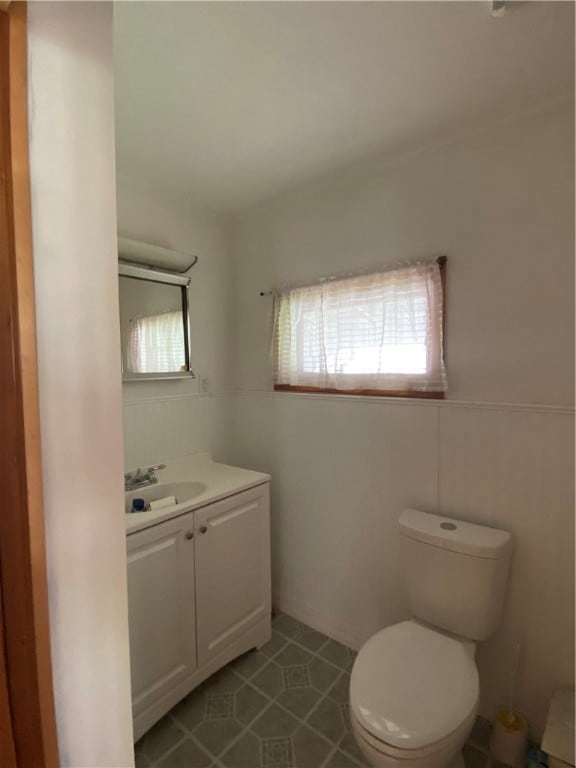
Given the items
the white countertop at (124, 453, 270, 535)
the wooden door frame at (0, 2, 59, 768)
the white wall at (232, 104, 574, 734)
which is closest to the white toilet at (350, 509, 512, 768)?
the white wall at (232, 104, 574, 734)

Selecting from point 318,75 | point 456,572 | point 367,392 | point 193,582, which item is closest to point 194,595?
point 193,582

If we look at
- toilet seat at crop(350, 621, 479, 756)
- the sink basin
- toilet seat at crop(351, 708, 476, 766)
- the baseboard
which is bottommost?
the baseboard

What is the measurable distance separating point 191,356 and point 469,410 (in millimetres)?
1484

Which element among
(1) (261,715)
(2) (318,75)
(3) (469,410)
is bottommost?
(1) (261,715)

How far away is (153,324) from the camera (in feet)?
6.32

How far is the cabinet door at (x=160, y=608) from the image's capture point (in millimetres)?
1341

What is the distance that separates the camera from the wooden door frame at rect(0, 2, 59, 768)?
501 millimetres

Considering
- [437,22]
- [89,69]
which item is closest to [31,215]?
[89,69]

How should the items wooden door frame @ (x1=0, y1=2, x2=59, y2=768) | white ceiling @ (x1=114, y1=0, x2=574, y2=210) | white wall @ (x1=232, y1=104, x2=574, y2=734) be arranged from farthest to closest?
white wall @ (x1=232, y1=104, x2=574, y2=734)
white ceiling @ (x1=114, y1=0, x2=574, y2=210)
wooden door frame @ (x1=0, y1=2, x2=59, y2=768)

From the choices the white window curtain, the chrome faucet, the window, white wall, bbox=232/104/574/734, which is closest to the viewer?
white wall, bbox=232/104/574/734

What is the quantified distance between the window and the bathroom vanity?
67 cm

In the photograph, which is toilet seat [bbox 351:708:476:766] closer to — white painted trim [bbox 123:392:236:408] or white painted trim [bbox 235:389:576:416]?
white painted trim [bbox 235:389:576:416]

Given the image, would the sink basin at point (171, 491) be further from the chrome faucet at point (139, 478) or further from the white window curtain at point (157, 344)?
the white window curtain at point (157, 344)

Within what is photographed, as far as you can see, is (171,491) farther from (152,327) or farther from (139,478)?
(152,327)
